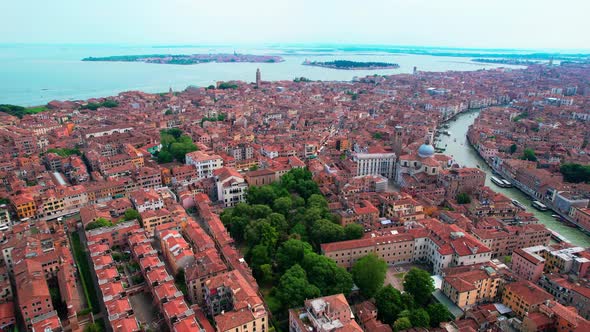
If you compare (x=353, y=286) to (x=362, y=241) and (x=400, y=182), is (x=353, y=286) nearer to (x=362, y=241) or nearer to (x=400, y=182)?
(x=362, y=241)

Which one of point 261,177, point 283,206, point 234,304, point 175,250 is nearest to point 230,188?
point 261,177

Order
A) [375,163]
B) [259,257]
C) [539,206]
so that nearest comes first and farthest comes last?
[259,257], [539,206], [375,163]

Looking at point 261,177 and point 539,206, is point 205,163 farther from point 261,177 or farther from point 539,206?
point 539,206

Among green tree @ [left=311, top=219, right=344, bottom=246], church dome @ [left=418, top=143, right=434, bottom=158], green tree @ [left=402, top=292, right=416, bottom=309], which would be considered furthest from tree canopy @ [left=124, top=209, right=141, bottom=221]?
church dome @ [left=418, top=143, right=434, bottom=158]

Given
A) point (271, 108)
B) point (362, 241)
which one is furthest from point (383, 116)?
point (362, 241)

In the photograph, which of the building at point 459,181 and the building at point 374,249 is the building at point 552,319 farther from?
the building at point 459,181

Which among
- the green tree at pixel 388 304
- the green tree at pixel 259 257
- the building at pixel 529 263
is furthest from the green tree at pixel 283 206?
the building at pixel 529 263

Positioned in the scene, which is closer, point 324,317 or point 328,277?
point 324,317
